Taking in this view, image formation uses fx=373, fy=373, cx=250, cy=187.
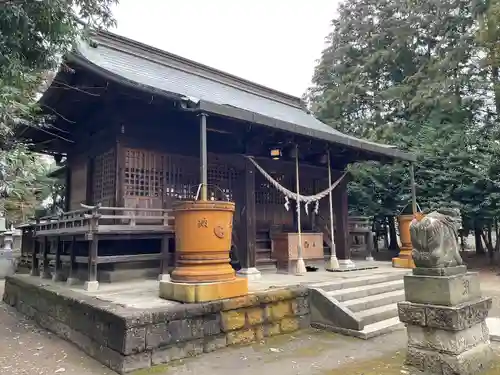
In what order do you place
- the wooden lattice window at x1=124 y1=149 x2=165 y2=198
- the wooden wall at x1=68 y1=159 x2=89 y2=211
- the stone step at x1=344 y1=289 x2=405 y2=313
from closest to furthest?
the stone step at x1=344 y1=289 x2=405 y2=313 → the wooden lattice window at x1=124 y1=149 x2=165 y2=198 → the wooden wall at x1=68 y1=159 x2=89 y2=211

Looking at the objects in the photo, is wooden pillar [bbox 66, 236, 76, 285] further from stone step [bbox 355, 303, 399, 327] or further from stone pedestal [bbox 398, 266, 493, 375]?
stone pedestal [bbox 398, 266, 493, 375]

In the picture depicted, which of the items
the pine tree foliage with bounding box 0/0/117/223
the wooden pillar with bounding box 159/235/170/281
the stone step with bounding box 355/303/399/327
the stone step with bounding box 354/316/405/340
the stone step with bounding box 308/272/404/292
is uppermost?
the pine tree foliage with bounding box 0/0/117/223

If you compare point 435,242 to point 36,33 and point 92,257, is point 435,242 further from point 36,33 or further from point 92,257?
point 36,33

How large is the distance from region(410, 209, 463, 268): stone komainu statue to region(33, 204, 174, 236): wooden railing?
3758 millimetres

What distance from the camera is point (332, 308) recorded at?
16.1ft

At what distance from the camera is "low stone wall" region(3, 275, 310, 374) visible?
3.60 m

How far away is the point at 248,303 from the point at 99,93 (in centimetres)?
461

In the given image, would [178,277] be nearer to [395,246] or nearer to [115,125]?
[115,125]

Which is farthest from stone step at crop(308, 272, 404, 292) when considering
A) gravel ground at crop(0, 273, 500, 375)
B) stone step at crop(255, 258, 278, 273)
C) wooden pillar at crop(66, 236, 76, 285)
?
wooden pillar at crop(66, 236, 76, 285)

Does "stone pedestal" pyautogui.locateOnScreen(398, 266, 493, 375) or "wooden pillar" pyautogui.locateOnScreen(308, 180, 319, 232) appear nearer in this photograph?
"stone pedestal" pyautogui.locateOnScreen(398, 266, 493, 375)

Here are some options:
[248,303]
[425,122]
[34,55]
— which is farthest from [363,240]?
[34,55]

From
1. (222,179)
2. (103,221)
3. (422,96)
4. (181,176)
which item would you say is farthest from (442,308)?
(422,96)

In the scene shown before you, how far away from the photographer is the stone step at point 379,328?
447 centimetres

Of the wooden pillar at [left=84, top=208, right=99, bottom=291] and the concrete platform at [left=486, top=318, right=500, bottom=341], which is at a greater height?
the wooden pillar at [left=84, top=208, right=99, bottom=291]
